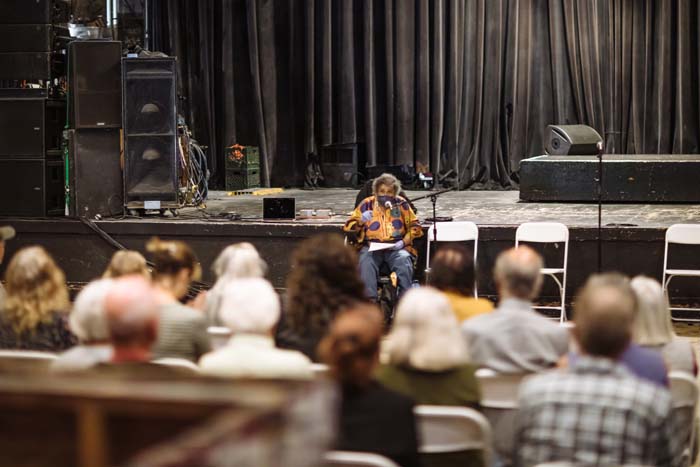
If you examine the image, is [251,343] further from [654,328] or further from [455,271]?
[654,328]

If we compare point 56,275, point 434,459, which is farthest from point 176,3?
point 434,459

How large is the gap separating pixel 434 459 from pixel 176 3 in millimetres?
9643

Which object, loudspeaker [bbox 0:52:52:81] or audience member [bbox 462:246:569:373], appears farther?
loudspeaker [bbox 0:52:52:81]

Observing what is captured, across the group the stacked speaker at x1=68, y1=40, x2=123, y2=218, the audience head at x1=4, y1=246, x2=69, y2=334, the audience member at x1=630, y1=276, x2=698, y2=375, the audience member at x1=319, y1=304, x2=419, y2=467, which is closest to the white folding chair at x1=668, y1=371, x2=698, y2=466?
the audience member at x1=630, y1=276, x2=698, y2=375

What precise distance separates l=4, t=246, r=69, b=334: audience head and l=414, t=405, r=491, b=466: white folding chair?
1.57m

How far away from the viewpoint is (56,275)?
372cm

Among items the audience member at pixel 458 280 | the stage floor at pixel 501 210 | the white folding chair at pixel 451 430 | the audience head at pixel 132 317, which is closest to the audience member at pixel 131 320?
the audience head at pixel 132 317

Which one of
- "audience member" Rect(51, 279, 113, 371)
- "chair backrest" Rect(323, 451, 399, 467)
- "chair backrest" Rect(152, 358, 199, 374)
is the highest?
"audience member" Rect(51, 279, 113, 371)

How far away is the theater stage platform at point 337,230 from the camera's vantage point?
22.9ft

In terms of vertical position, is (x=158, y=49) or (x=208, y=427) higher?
(x=158, y=49)

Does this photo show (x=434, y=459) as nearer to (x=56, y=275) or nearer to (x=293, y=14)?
(x=56, y=275)

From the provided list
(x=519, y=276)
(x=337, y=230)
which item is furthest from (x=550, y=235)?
(x=519, y=276)

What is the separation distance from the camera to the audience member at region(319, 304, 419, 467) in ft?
8.13

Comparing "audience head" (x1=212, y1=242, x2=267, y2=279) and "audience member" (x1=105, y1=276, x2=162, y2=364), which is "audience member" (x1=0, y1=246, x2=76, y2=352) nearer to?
"audience head" (x1=212, y1=242, x2=267, y2=279)
